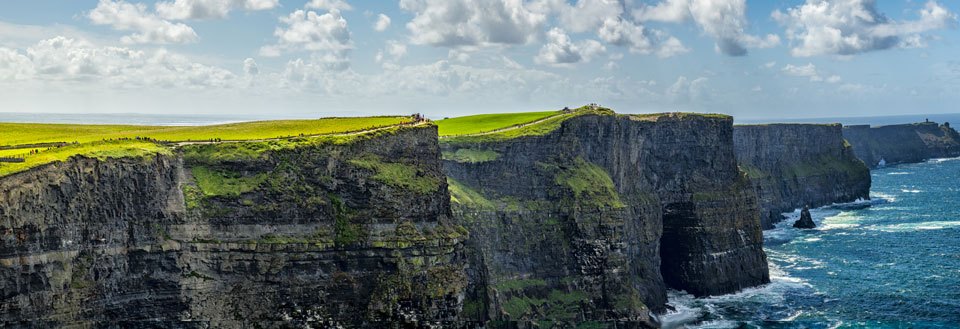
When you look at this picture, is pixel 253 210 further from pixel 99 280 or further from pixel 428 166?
pixel 428 166

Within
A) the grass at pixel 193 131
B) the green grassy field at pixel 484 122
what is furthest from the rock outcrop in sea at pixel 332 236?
the green grassy field at pixel 484 122

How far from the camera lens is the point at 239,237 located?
75562 mm

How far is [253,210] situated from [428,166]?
18.5 m

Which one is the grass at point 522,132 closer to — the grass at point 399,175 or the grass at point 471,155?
the grass at point 471,155

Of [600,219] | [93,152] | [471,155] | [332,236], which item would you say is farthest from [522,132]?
[93,152]

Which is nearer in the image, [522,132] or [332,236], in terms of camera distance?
[332,236]

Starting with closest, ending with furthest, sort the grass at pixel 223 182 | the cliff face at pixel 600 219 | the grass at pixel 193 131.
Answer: the grass at pixel 223 182
the grass at pixel 193 131
the cliff face at pixel 600 219

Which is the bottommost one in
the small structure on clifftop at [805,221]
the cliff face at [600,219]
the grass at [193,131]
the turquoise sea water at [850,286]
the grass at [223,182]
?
the turquoise sea water at [850,286]

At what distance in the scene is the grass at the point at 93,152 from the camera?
217 ft

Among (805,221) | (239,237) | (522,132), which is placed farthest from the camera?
(805,221)

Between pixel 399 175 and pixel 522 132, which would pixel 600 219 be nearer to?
pixel 522 132

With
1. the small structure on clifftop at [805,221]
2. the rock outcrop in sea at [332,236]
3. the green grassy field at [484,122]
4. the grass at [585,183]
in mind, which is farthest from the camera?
the small structure on clifftop at [805,221]

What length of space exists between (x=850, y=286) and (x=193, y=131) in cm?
8811

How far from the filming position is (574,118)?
117 m
